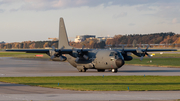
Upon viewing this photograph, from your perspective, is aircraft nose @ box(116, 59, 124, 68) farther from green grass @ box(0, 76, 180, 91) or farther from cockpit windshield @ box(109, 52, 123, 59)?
green grass @ box(0, 76, 180, 91)

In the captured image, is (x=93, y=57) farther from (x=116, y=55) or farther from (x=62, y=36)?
(x=62, y=36)

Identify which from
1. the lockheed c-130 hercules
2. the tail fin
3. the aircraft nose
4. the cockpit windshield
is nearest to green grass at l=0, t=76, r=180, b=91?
the aircraft nose

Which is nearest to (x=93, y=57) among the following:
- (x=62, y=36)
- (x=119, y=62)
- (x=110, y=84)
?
(x=119, y=62)

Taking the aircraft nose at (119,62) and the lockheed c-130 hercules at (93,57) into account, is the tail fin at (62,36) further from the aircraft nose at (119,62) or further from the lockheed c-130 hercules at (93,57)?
the aircraft nose at (119,62)

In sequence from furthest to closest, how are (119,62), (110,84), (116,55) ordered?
(116,55), (119,62), (110,84)

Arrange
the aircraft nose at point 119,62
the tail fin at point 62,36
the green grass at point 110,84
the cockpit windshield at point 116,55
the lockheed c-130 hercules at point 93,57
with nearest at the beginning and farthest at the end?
the green grass at point 110,84 → the aircraft nose at point 119,62 → the cockpit windshield at point 116,55 → the lockheed c-130 hercules at point 93,57 → the tail fin at point 62,36

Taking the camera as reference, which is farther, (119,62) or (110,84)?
(119,62)

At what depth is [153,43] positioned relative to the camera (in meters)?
174

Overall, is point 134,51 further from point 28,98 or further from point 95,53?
point 28,98

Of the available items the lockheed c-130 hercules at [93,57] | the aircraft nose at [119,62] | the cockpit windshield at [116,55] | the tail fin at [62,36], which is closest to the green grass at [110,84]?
the aircraft nose at [119,62]

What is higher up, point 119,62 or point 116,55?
point 116,55

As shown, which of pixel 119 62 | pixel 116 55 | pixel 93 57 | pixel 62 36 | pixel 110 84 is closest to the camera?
pixel 110 84

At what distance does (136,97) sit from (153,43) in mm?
162235

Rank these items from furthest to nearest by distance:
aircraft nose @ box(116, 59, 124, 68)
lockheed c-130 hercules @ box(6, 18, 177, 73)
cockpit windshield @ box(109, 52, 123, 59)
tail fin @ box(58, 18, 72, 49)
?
tail fin @ box(58, 18, 72, 49) → lockheed c-130 hercules @ box(6, 18, 177, 73) → cockpit windshield @ box(109, 52, 123, 59) → aircraft nose @ box(116, 59, 124, 68)
